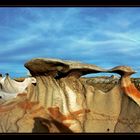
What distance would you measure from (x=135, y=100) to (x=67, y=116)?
30.7 inches

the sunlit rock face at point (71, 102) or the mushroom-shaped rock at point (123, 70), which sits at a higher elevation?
the mushroom-shaped rock at point (123, 70)

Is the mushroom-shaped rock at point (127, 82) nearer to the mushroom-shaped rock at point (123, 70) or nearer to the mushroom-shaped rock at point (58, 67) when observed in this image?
the mushroom-shaped rock at point (123, 70)

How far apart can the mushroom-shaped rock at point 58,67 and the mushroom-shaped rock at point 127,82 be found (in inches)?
9.4

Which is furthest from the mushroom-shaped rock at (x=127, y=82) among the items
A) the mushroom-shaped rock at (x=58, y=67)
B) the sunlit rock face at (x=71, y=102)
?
the mushroom-shaped rock at (x=58, y=67)

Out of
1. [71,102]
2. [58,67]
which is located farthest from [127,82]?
[58,67]

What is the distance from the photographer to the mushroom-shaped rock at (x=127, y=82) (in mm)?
3848

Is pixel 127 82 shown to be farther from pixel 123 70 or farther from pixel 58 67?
pixel 58 67

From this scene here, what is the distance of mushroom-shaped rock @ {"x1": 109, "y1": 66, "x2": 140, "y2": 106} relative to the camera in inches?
151

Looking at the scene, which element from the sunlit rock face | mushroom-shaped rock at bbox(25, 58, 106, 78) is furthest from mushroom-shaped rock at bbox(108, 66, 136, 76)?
mushroom-shaped rock at bbox(25, 58, 106, 78)

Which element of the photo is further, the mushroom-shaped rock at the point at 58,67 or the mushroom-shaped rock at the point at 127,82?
the mushroom-shaped rock at the point at 127,82

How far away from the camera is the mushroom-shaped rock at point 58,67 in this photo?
3608 mm

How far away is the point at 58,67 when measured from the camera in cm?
370
